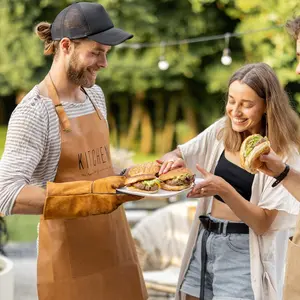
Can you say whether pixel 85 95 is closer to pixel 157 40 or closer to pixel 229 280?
pixel 229 280

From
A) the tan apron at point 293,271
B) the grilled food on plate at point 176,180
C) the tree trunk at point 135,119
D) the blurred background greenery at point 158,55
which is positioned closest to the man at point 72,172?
the grilled food on plate at point 176,180

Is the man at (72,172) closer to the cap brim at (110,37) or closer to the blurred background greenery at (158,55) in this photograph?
the cap brim at (110,37)

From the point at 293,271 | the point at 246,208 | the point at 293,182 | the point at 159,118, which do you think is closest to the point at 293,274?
the point at 293,271

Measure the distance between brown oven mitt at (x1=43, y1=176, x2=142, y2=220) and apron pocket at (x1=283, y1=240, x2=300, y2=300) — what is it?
630 mm

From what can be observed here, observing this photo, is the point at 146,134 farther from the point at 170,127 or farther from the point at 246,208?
the point at 246,208

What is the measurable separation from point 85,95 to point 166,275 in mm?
2708

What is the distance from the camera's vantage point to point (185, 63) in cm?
1430

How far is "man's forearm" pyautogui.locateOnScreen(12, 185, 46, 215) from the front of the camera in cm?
292

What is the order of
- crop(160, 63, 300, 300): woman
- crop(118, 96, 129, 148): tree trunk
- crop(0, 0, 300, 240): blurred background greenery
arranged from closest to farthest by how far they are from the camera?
1. crop(160, 63, 300, 300): woman
2. crop(0, 0, 300, 240): blurred background greenery
3. crop(118, 96, 129, 148): tree trunk

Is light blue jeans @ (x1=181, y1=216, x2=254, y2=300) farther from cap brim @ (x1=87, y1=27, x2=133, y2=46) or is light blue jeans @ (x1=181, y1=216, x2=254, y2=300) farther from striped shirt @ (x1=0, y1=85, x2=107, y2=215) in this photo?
cap brim @ (x1=87, y1=27, x2=133, y2=46)

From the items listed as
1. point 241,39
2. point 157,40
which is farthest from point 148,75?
point 241,39

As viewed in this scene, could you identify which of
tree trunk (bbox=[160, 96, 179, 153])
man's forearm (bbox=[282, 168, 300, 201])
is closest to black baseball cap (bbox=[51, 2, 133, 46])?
man's forearm (bbox=[282, 168, 300, 201])

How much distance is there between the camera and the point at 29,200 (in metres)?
2.93

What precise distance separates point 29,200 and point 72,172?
28cm
